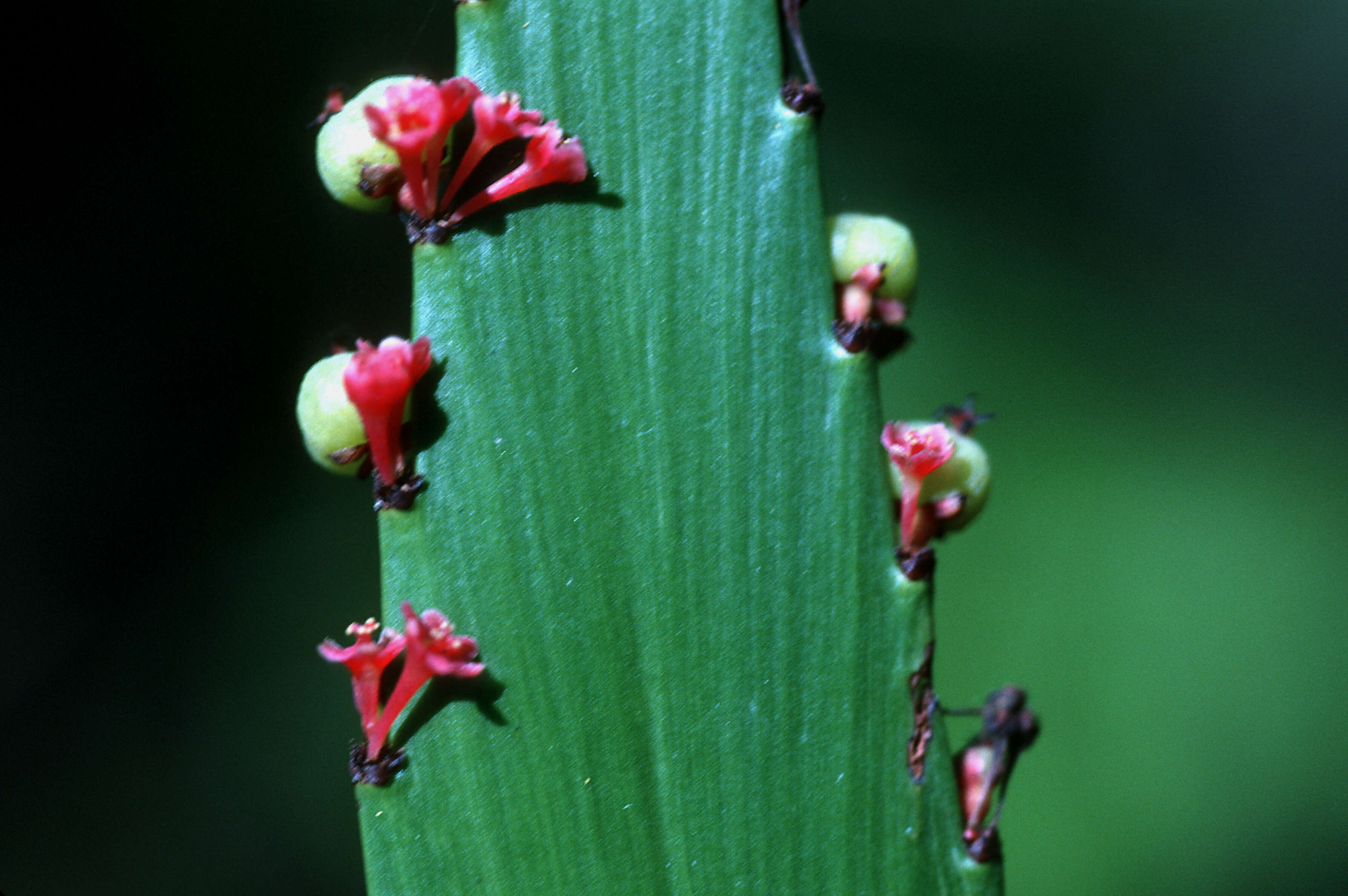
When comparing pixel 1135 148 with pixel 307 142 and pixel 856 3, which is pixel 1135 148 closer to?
pixel 856 3

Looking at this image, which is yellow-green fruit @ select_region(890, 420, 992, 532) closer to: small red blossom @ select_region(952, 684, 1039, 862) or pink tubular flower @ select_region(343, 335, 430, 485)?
small red blossom @ select_region(952, 684, 1039, 862)

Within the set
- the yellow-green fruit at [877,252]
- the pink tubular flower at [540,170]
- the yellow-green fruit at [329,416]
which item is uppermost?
the pink tubular flower at [540,170]

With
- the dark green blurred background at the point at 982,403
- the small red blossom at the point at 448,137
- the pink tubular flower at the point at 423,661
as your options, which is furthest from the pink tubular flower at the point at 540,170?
the dark green blurred background at the point at 982,403

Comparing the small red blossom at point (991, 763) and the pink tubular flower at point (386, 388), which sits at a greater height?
the pink tubular flower at point (386, 388)

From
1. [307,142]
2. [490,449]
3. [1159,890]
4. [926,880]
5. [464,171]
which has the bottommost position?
[1159,890]

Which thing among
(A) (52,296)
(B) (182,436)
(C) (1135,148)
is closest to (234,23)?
(A) (52,296)

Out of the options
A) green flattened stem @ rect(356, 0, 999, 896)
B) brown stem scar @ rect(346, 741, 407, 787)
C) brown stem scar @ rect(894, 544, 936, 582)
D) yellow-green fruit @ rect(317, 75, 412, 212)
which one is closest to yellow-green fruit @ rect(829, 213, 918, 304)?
green flattened stem @ rect(356, 0, 999, 896)

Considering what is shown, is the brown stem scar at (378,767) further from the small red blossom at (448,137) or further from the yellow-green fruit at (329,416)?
the small red blossom at (448,137)

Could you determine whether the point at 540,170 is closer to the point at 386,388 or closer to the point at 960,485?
the point at 386,388
